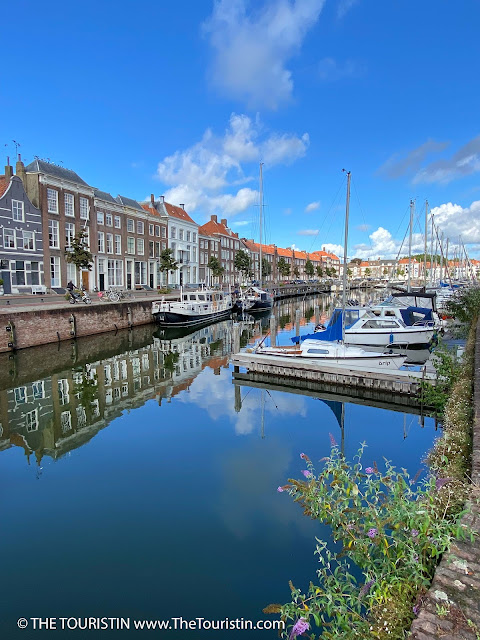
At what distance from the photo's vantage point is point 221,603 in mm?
5598

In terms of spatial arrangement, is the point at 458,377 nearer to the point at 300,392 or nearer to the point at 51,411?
the point at 300,392

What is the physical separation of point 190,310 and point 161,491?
27565mm

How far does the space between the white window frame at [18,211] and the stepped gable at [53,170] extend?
4144mm

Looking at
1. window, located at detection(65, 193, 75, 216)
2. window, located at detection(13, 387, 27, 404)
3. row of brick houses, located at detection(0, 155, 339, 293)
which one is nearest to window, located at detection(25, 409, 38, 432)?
window, located at detection(13, 387, 27, 404)

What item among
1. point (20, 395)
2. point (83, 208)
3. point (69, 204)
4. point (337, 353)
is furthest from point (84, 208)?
point (337, 353)

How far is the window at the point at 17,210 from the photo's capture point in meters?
33.8

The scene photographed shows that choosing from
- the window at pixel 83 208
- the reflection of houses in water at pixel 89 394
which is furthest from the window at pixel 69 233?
the reflection of houses in water at pixel 89 394

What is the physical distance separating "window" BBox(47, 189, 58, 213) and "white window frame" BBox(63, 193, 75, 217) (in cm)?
129

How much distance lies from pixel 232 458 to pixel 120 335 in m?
23.0

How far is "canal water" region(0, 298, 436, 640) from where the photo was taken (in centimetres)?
574

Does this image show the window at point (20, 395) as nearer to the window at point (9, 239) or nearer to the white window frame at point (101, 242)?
the window at point (9, 239)

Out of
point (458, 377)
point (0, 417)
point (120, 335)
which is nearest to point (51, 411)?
point (0, 417)

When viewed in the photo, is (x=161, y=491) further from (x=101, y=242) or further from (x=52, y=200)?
(x=101, y=242)

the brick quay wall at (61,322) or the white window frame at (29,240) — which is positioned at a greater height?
the white window frame at (29,240)
